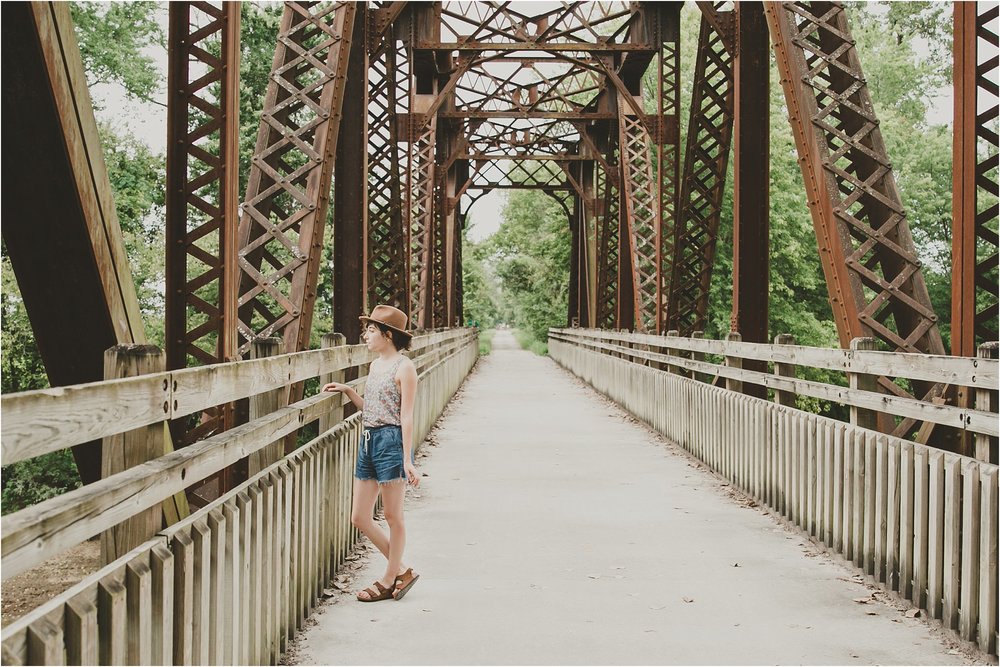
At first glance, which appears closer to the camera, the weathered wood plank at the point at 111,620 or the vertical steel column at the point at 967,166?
the weathered wood plank at the point at 111,620

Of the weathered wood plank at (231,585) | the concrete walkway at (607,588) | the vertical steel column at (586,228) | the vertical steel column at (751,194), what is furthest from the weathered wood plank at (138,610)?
the vertical steel column at (586,228)

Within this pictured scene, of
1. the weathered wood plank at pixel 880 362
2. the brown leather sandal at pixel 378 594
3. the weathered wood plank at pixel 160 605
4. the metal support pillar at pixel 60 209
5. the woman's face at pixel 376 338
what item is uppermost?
the metal support pillar at pixel 60 209

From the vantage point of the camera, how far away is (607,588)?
547 centimetres

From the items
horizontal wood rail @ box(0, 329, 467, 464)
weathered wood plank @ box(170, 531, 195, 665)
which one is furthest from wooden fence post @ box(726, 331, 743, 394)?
weathered wood plank @ box(170, 531, 195, 665)

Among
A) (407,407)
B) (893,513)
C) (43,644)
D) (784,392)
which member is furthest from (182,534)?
(784,392)

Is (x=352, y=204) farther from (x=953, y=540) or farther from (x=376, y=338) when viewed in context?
(x=953, y=540)

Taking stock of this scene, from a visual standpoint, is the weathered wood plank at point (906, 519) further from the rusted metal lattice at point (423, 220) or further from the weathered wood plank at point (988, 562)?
the rusted metal lattice at point (423, 220)

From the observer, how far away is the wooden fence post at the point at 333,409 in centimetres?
603

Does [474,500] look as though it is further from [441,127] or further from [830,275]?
[441,127]

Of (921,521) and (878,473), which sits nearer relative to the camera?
(921,521)

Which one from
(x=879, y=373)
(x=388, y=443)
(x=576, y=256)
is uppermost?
(x=576, y=256)

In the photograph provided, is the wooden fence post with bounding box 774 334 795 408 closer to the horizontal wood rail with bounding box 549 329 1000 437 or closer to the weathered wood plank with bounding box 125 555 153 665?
the horizontal wood rail with bounding box 549 329 1000 437

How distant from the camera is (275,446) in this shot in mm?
4824

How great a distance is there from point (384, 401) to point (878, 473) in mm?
2644
